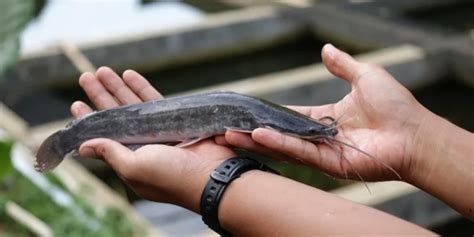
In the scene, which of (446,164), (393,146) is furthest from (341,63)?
(446,164)

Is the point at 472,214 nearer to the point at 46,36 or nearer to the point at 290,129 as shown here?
the point at 290,129

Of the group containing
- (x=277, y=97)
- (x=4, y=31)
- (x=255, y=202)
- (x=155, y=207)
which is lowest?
(x=155, y=207)

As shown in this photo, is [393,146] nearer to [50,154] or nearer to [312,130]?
[312,130]

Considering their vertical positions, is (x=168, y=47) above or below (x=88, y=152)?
below

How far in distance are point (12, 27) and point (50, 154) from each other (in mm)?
662

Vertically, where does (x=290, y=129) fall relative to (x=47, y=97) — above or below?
above

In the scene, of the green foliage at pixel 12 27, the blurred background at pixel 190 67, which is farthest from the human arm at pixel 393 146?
the blurred background at pixel 190 67

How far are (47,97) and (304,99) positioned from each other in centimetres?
230

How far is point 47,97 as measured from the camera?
638cm

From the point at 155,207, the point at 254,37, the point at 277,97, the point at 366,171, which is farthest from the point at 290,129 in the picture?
the point at 254,37

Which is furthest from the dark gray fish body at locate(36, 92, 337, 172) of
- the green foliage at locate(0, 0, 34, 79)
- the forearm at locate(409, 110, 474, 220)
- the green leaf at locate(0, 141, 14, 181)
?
the green leaf at locate(0, 141, 14, 181)

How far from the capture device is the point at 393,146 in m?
1.81

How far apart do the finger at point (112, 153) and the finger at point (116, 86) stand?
237mm

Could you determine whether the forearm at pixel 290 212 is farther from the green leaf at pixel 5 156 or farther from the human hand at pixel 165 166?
the green leaf at pixel 5 156
